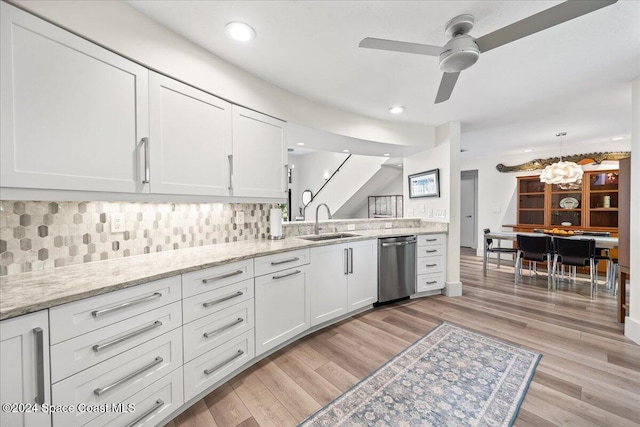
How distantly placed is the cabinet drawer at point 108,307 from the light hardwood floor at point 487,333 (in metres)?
0.76

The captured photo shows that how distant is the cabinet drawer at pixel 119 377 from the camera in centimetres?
103

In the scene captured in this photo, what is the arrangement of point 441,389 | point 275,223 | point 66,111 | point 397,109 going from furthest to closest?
point 397,109, point 275,223, point 441,389, point 66,111

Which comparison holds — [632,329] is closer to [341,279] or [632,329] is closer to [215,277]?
[341,279]

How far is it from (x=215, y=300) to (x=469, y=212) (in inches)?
296

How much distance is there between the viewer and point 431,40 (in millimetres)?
1781

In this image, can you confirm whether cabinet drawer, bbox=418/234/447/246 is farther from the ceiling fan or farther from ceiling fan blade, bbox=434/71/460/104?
the ceiling fan

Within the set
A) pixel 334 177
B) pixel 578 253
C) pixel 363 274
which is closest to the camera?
pixel 363 274

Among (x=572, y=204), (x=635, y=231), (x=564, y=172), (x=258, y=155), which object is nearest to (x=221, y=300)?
(x=258, y=155)

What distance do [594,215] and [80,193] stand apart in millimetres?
7655

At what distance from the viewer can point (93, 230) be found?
61.9 inches

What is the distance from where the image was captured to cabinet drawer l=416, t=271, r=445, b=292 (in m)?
3.40

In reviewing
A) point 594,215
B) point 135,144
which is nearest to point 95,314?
point 135,144

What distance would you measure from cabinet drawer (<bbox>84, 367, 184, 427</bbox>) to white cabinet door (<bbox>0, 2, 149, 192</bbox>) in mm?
1077

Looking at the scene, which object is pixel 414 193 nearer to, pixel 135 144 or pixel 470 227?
pixel 135 144
